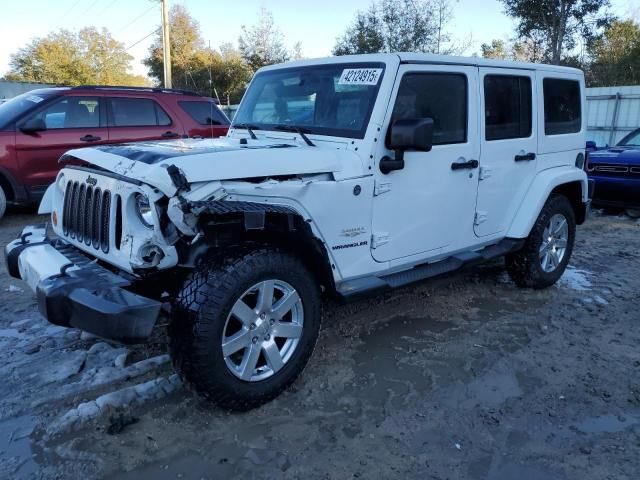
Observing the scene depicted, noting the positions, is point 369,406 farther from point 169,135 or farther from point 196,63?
point 196,63

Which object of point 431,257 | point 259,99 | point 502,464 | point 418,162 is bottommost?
point 502,464

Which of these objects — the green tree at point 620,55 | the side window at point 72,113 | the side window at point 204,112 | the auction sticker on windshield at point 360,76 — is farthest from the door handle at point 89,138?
the green tree at point 620,55

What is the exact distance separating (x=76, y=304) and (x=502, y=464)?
220 centimetres

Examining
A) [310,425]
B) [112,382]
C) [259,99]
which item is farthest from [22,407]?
[259,99]

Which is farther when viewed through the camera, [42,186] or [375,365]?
[42,186]

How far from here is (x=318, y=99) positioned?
12.5 ft

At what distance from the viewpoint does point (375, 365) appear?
3.60 metres

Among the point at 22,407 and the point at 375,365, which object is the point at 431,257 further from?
the point at 22,407

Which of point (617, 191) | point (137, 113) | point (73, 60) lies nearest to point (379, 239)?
point (137, 113)

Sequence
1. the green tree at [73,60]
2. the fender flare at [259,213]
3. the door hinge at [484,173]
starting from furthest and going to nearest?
the green tree at [73,60] < the door hinge at [484,173] < the fender flare at [259,213]

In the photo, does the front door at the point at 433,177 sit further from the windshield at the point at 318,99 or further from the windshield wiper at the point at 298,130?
the windshield wiper at the point at 298,130

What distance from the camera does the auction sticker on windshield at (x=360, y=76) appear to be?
3.56 meters

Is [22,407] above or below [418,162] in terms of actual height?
below

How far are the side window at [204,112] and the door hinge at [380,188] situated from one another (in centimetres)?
586
